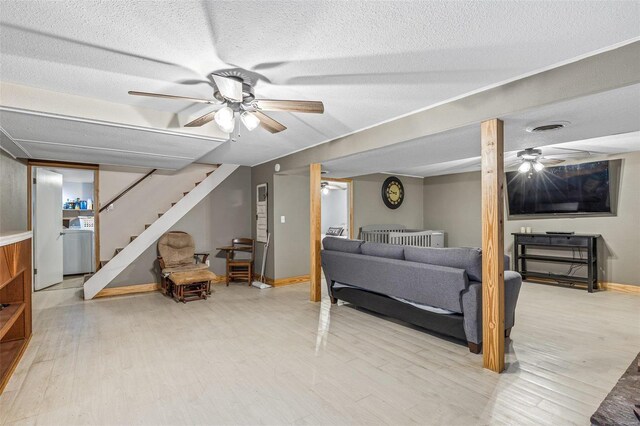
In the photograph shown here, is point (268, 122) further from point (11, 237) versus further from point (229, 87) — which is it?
point (11, 237)

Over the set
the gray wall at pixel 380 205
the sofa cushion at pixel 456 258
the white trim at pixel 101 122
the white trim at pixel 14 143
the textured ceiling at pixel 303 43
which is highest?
the textured ceiling at pixel 303 43

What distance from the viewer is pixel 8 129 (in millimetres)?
3230

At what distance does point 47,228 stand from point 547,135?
24.4 feet

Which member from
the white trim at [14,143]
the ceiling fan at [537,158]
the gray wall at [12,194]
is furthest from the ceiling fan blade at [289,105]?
the gray wall at [12,194]

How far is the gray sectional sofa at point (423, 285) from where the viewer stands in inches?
117

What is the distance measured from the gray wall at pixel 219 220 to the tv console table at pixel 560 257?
5.38m

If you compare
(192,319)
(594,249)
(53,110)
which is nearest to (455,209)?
(594,249)

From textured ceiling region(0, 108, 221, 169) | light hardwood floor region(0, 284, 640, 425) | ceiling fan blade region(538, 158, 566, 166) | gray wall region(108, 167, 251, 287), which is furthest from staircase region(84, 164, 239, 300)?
ceiling fan blade region(538, 158, 566, 166)

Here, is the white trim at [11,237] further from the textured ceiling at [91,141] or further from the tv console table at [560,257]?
the tv console table at [560,257]

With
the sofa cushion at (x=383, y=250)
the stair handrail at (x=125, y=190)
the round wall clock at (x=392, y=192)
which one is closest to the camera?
the sofa cushion at (x=383, y=250)

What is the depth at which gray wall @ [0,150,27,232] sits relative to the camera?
4102 millimetres

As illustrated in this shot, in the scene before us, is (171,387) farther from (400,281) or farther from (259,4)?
(259,4)

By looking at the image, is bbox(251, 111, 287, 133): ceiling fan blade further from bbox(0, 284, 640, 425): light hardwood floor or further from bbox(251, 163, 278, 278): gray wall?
bbox(251, 163, 278, 278): gray wall

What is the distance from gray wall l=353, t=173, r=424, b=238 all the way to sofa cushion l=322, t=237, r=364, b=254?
2474 mm
